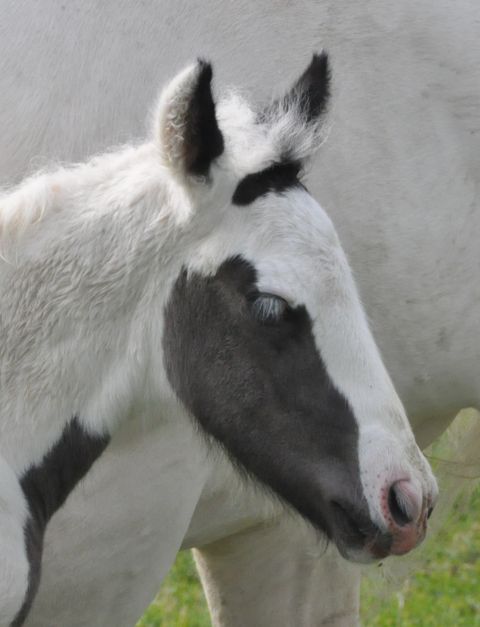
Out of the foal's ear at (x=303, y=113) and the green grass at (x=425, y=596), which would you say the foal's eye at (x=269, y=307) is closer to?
the foal's ear at (x=303, y=113)

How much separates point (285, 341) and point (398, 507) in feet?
1.32

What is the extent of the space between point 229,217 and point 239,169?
101 millimetres

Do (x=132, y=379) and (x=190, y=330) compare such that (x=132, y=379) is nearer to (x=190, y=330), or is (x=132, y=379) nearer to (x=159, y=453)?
(x=190, y=330)

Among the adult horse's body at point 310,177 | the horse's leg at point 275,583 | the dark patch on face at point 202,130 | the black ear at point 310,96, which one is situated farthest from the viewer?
the horse's leg at point 275,583

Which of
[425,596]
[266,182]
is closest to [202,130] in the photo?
[266,182]

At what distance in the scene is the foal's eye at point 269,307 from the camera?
2934 mm

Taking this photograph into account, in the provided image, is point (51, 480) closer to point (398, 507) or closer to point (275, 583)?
point (398, 507)

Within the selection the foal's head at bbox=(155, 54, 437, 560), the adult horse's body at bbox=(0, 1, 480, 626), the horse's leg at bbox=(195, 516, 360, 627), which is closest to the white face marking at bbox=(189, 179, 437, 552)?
the foal's head at bbox=(155, 54, 437, 560)

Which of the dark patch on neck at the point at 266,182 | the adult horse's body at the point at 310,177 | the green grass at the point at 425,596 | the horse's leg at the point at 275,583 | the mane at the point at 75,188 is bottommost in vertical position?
the green grass at the point at 425,596

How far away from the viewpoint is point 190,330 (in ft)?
9.89

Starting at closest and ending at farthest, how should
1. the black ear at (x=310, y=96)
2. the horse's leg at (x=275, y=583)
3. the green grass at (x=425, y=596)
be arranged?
the black ear at (x=310, y=96) < the horse's leg at (x=275, y=583) < the green grass at (x=425, y=596)

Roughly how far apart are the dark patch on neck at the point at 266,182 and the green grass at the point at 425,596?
2.36 meters

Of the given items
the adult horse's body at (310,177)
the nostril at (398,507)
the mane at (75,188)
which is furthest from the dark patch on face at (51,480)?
the nostril at (398,507)

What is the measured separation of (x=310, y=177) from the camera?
12.4 ft
